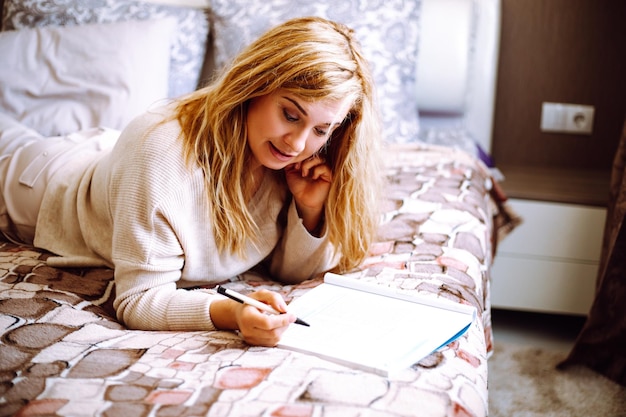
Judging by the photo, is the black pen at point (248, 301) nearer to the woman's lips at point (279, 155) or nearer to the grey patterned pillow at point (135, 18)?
the woman's lips at point (279, 155)

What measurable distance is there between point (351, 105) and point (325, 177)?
0.61ft

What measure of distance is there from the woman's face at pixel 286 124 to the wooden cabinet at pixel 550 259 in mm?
1138

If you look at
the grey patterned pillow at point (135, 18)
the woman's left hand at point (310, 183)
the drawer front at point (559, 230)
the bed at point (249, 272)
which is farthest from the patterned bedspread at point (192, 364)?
the grey patterned pillow at point (135, 18)

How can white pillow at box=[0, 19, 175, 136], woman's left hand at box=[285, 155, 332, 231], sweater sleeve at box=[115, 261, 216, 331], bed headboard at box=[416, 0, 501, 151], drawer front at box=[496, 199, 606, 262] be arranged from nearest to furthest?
sweater sleeve at box=[115, 261, 216, 331] < woman's left hand at box=[285, 155, 332, 231] < white pillow at box=[0, 19, 175, 136] < drawer front at box=[496, 199, 606, 262] < bed headboard at box=[416, 0, 501, 151]

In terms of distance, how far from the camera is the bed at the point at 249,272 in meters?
0.86

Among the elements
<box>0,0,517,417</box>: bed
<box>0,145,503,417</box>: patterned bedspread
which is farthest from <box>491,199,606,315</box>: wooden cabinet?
<box>0,145,503,417</box>: patterned bedspread

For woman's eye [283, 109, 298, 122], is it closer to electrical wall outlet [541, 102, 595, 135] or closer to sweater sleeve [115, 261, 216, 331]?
sweater sleeve [115, 261, 216, 331]

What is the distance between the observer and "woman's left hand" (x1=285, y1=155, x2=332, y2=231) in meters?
1.34

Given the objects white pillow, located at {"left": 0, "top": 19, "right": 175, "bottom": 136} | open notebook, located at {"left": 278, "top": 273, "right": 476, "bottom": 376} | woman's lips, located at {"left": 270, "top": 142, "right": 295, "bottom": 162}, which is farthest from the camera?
white pillow, located at {"left": 0, "top": 19, "right": 175, "bottom": 136}

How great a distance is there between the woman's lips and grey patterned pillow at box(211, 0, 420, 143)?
1.03m

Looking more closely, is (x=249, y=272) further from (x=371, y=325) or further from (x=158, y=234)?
(x=371, y=325)

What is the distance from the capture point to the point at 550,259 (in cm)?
217

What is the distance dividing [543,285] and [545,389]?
44 cm

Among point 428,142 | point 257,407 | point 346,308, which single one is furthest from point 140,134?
point 428,142
